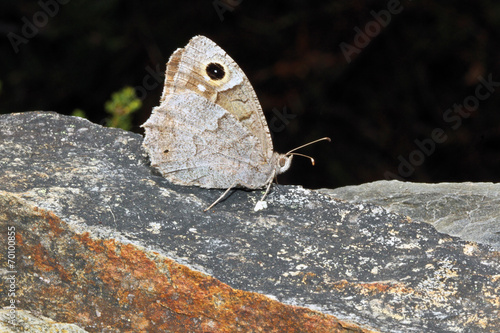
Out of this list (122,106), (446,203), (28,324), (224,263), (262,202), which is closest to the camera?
(224,263)

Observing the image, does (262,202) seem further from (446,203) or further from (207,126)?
(446,203)

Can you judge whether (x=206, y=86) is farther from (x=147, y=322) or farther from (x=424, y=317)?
(x=424, y=317)

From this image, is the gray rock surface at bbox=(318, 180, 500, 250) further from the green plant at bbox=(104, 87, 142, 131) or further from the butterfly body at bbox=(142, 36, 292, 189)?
the green plant at bbox=(104, 87, 142, 131)

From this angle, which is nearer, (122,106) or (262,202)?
(262,202)

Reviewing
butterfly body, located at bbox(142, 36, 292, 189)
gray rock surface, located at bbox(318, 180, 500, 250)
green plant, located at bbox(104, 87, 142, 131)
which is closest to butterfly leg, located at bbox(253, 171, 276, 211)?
butterfly body, located at bbox(142, 36, 292, 189)

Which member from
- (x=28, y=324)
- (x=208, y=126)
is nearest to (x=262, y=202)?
(x=208, y=126)
